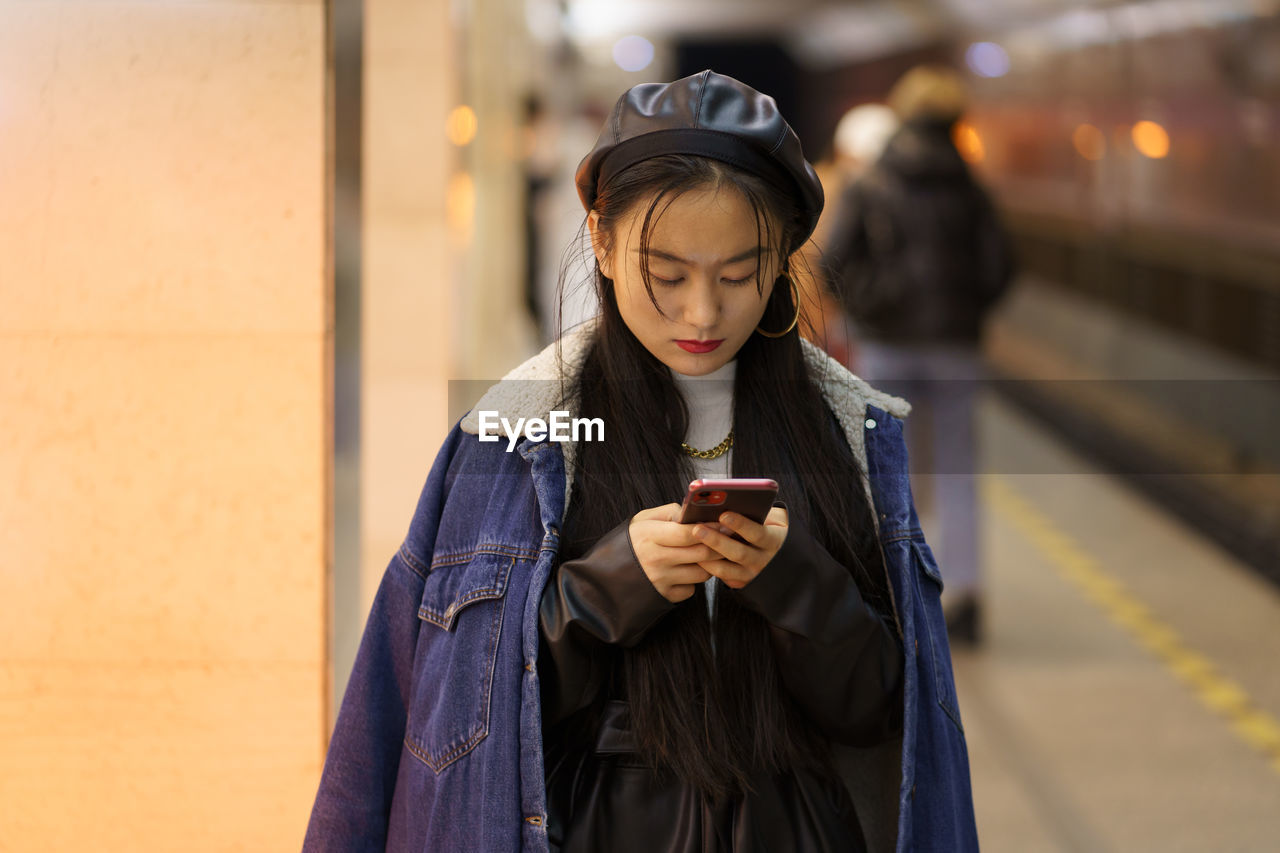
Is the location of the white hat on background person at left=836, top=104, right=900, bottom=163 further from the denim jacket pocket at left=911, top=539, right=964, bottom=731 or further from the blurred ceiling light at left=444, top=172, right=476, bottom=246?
the denim jacket pocket at left=911, top=539, right=964, bottom=731

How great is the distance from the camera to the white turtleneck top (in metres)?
1.55

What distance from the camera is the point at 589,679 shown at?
146 cm

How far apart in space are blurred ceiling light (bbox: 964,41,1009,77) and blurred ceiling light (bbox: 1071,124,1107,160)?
101 inches

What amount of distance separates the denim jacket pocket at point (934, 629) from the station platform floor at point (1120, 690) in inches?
81.5

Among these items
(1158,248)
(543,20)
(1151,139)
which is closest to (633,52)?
(543,20)

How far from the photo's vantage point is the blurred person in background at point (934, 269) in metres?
4.80

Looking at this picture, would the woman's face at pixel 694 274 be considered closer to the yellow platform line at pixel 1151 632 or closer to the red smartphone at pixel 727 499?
the red smartphone at pixel 727 499

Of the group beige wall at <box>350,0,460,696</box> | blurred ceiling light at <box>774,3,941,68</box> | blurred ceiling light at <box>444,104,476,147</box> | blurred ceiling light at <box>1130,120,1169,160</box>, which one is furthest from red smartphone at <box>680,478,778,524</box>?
blurred ceiling light at <box>774,3,941,68</box>

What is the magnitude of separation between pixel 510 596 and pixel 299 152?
0.89m

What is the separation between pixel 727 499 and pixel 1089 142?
1125cm

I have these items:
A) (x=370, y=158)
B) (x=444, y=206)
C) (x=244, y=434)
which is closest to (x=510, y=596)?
(x=244, y=434)

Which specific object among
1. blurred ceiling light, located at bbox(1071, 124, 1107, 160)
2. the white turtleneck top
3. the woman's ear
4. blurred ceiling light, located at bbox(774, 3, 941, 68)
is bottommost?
the white turtleneck top

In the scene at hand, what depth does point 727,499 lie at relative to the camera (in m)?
1.28

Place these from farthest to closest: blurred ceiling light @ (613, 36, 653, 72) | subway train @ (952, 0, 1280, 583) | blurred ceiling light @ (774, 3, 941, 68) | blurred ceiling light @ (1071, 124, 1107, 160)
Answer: blurred ceiling light @ (613, 36, 653, 72) → blurred ceiling light @ (774, 3, 941, 68) → blurred ceiling light @ (1071, 124, 1107, 160) → subway train @ (952, 0, 1280, 583)
